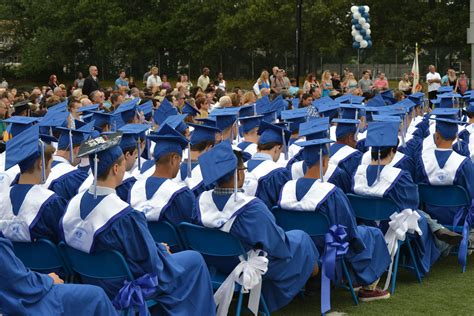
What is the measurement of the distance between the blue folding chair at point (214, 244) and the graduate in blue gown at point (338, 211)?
2.67 feet

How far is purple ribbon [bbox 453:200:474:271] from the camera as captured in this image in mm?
7262

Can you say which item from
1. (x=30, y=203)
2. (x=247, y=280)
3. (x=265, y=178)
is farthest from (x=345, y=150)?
(x=30, y=203)

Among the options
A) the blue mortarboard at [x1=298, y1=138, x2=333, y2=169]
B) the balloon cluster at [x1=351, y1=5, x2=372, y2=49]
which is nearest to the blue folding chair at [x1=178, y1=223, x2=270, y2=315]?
the blue mortarboard at [x1=298, y1=138, x2=333, y2=169]

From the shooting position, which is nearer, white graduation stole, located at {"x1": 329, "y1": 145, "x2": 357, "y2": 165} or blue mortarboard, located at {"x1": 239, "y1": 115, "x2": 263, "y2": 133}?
white graduation stole, located at {"x1": 329, "y1": 145, "x2": 357, "y2": 165}

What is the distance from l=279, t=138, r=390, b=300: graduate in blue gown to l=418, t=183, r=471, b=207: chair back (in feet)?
3.46

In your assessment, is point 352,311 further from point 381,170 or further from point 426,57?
point 426,57

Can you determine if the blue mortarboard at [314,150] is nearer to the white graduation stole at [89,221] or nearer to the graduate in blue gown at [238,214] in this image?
the graduate in blue gown at [238,214]

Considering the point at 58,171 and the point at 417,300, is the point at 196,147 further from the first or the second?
the point at 417,300

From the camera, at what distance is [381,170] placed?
7016 millimetres

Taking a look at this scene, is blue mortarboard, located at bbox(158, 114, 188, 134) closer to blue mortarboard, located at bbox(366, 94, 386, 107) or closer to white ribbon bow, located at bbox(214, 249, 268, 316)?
white ribbon bow, located at bbox(214, 249, 268, 316)

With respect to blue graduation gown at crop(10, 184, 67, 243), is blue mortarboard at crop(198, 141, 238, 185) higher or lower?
higher

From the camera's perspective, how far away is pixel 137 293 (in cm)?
498

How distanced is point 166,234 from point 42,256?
1.02m

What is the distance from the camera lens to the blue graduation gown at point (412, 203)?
6859mm
